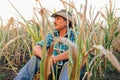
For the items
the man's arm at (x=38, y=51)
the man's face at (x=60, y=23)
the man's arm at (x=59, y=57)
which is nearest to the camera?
the man's arm at (x=59, y=57)

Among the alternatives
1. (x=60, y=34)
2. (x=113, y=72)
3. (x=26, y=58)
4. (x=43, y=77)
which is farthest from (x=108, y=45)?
(x=43, y=77)

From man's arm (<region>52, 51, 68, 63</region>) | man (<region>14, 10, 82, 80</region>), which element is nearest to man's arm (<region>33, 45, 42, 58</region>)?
man (<region>14, 10, 82, 80</region>)

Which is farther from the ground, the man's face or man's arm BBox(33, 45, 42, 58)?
the man's face

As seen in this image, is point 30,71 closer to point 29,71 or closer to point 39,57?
point 29,71

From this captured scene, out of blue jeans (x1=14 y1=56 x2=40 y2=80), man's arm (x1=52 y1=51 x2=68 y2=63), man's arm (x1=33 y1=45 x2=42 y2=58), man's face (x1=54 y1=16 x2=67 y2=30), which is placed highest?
man's face (x1=54 y1=16 x2=67 y2=30)

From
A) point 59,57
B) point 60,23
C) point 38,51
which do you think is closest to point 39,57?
point 38,51

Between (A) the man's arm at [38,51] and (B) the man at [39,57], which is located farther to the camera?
(A) the man's arm at [38,51]

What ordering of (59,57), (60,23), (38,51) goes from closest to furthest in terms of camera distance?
(59,57)
(38,51)
(60,23)

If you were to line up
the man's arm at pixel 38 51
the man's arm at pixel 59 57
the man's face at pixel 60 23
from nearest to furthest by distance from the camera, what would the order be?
the man's arm at pixel 59 57 < the man's arm at pixel 38 51 < the man's face at pixel 60 23

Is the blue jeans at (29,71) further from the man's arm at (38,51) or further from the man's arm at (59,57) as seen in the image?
the man's arm at (59,57)

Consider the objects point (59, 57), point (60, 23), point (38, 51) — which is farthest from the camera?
point (60, 23)

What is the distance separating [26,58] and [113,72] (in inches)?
59.5

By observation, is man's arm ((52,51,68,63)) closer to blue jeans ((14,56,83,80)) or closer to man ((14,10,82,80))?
man ((14,10,82,80))

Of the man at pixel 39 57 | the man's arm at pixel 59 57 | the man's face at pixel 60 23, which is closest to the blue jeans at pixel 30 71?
the man at pixel 39 57
